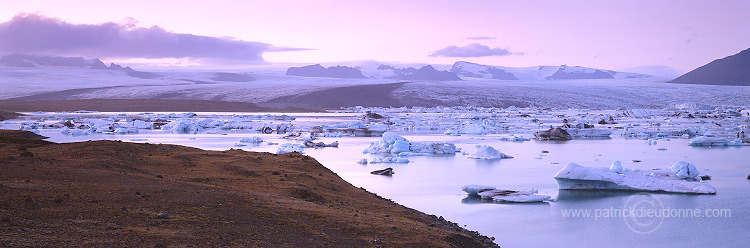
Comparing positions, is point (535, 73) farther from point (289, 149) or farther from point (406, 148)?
point (289, 149)

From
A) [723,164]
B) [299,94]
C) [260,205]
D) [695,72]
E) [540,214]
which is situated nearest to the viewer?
[260,205]

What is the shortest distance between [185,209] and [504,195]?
18.6 ft

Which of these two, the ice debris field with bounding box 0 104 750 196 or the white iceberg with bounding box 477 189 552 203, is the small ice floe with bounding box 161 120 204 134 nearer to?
the ice debris field with bounding box 0 104 750 196

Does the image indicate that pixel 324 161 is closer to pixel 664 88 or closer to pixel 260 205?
pixel 260 205

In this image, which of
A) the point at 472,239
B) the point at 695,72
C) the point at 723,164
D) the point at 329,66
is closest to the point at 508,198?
the point at 472,239

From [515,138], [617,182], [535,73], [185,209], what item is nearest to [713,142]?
[515,138]

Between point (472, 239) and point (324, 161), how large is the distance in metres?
9.90

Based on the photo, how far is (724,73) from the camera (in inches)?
3989

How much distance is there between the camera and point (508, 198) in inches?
424

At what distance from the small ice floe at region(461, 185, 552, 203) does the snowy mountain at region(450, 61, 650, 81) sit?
120 metres

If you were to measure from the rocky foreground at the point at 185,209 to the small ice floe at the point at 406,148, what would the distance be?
799 centimetres

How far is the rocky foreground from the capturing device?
5.53 metres

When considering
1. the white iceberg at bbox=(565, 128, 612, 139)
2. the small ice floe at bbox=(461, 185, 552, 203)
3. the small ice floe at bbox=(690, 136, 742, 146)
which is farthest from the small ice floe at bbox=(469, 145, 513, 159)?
the white iceberg at bbox=(565, 128, 612, 139)

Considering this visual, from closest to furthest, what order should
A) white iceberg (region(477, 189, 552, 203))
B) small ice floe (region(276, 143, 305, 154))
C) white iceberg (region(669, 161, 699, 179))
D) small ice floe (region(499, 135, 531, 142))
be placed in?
white iceberg (region(477, 189, 552, 203))
white iceberg (region(669, 161, 699, 179))
small ice floe (region(276, 143, 305, 154))
small ice floe (region(499, 135, 531, 142))
